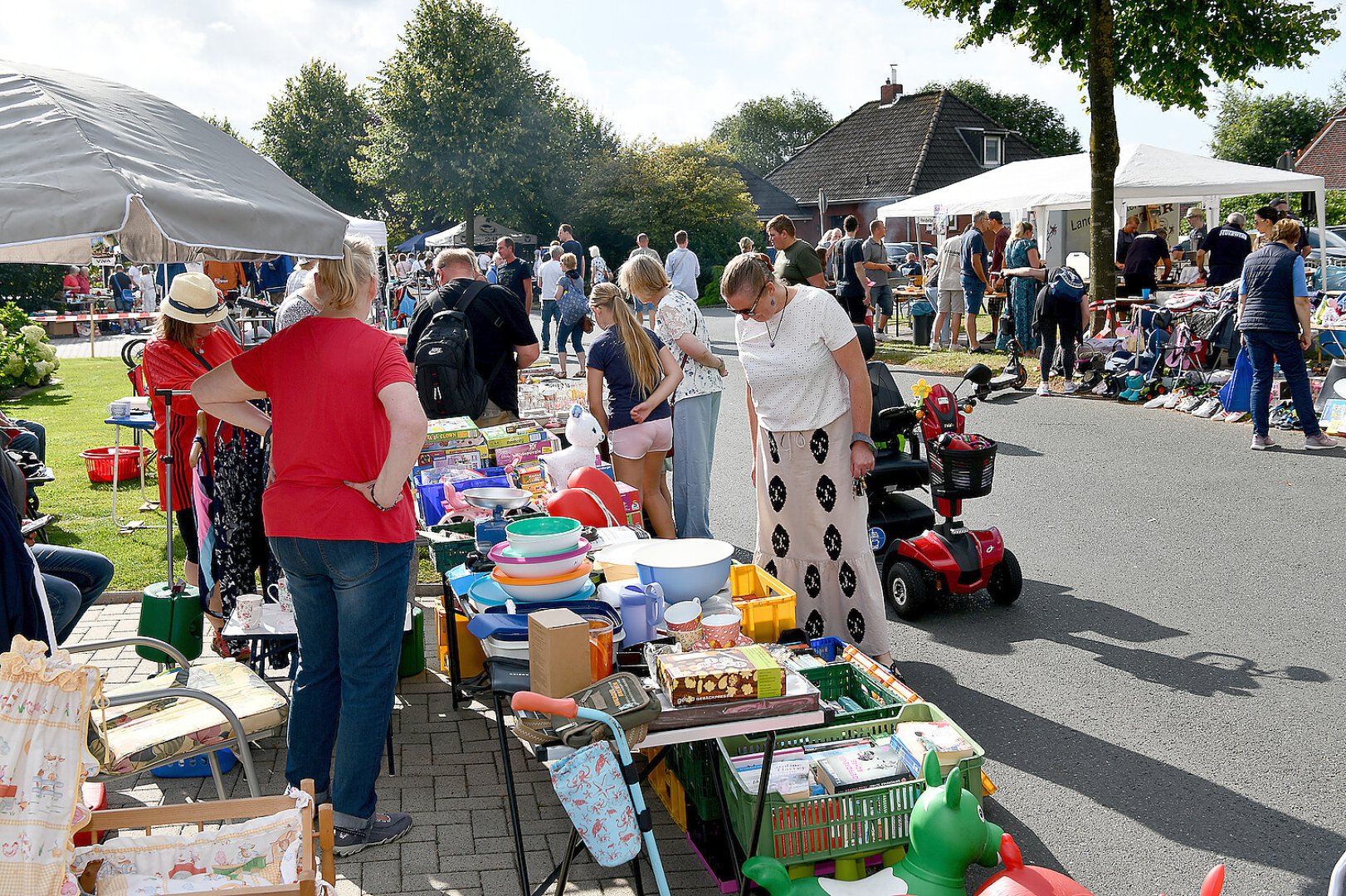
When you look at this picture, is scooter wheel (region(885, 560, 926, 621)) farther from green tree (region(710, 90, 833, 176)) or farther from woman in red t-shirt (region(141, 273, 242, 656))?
green tree (region(710, 90, 833, 176))

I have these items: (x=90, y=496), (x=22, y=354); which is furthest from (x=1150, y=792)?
(x=22, y=354)

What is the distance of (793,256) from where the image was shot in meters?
8.70

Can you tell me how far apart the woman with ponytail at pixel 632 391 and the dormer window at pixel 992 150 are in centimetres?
4044

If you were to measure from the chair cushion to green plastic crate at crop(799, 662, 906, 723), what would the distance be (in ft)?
6.35

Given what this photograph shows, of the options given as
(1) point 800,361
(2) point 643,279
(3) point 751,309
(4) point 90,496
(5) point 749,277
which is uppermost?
(2) point 643,279

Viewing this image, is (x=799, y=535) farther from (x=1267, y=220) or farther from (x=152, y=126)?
(x=1267, y=220)

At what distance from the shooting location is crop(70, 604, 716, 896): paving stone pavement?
3.57 m

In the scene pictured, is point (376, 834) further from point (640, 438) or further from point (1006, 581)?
point (1006, 581)

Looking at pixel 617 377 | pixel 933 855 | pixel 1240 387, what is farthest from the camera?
pixel 1240 387

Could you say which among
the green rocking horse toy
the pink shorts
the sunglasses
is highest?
the sunglasses

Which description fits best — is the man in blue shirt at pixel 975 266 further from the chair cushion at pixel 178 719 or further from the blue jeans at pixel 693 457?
the chair cushion at pixel 178 719

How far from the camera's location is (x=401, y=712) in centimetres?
495

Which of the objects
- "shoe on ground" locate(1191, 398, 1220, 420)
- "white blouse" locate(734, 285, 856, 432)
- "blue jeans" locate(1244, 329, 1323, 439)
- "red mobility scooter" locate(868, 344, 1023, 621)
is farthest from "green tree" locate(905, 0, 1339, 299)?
"white blouse" locate(734, 285, 856, 432)

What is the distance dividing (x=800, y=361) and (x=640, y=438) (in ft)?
6.27
